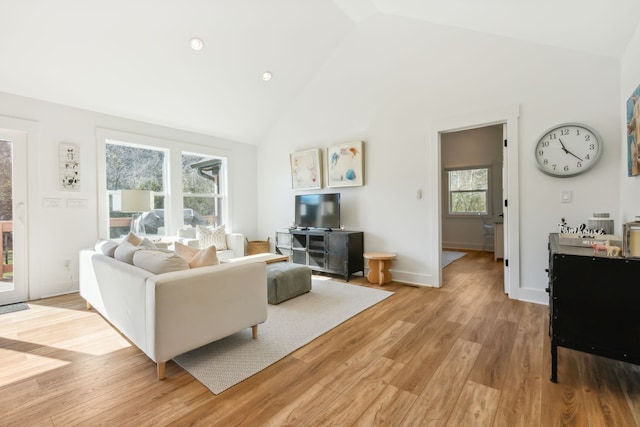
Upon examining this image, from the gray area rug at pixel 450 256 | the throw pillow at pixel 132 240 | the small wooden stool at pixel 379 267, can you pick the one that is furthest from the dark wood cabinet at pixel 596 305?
the gray area rug at pixel 450 256

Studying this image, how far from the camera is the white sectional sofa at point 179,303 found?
1.79m

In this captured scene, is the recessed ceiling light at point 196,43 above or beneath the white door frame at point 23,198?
above

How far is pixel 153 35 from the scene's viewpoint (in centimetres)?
333

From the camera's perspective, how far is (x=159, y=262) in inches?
78.5

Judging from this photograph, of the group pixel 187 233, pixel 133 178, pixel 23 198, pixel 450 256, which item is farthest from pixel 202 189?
pixel 450 256

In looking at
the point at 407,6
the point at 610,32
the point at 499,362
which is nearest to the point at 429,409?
the point at 499,362

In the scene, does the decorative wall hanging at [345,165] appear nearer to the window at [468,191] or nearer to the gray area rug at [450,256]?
the gray area rug at [450,256]

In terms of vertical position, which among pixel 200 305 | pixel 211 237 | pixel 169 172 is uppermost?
pixel 169 172

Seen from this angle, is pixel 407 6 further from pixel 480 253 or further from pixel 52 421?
pixel 480 253

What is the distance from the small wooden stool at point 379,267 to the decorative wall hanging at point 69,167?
3943 mm

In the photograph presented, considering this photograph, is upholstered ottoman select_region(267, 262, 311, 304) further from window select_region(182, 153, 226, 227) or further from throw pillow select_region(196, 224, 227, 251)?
window select_region(182, 153, 226, 227)

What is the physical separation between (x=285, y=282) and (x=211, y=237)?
2040mm

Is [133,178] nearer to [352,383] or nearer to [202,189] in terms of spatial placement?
[202,189]

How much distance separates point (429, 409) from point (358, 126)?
3.85 m
